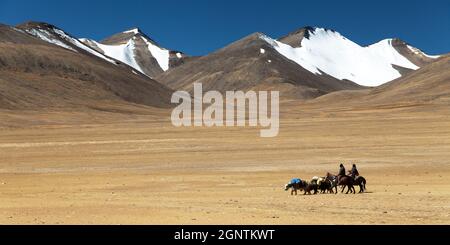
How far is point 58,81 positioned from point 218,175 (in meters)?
108

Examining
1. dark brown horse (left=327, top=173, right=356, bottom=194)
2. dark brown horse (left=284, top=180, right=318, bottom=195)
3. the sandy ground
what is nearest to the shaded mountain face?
the sandy ground

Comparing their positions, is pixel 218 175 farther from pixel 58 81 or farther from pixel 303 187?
pixel 58 81

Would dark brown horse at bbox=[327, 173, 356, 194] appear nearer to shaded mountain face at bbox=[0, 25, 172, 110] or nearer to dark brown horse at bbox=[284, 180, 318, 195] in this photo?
dark brown horse at bbox=[284, 180, 318, 195]

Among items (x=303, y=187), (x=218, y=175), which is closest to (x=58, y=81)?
(x=218, y=175)

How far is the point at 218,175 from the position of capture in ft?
95.3

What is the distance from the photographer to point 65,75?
140m

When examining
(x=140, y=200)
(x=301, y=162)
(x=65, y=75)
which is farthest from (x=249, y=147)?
(x=65, y=75)

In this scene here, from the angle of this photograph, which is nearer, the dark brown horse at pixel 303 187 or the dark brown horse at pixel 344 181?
the dark brown horse at pixel 303 187

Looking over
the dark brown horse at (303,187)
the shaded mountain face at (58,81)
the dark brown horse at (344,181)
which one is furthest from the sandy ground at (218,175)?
the shaded mountain face at (58,81)

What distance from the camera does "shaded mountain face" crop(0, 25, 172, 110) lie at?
370ft

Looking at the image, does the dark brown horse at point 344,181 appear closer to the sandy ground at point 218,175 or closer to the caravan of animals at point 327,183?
the caravan of animals at point 327,183

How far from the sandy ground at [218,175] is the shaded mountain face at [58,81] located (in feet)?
169

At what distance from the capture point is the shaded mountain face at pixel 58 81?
4439 inches

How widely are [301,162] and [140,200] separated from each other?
16.7 metres
